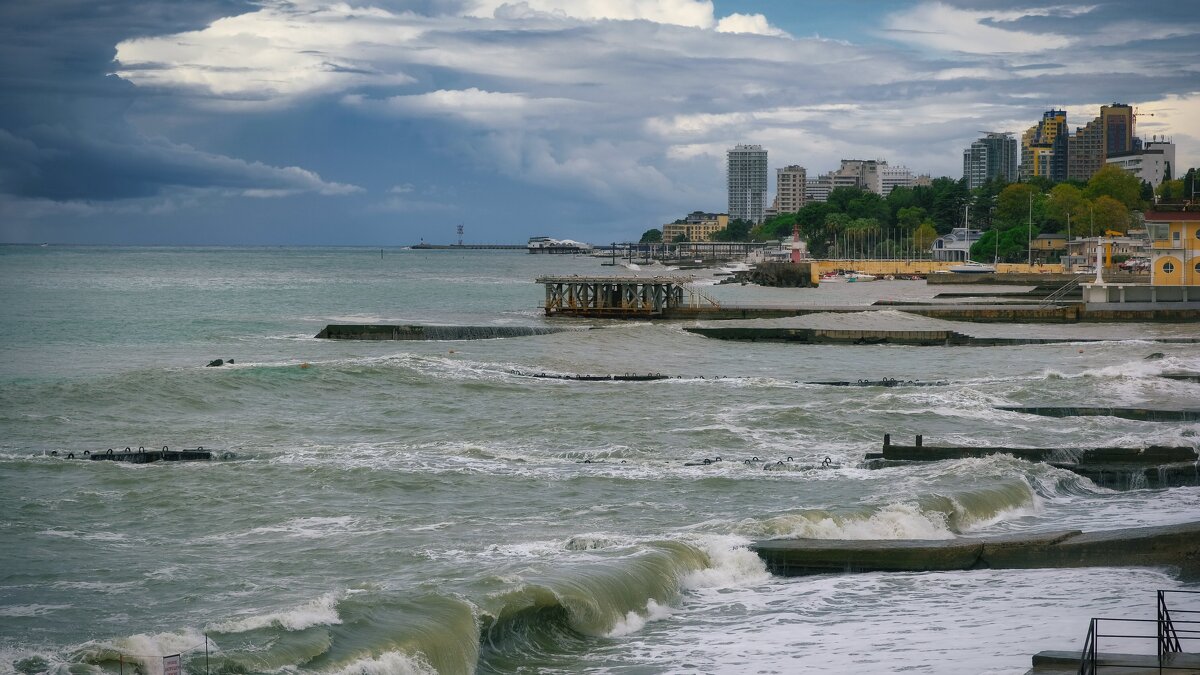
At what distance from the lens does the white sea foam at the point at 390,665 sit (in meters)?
13.3

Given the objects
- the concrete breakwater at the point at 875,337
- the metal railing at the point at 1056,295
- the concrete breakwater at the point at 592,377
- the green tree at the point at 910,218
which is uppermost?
the green tree at the point at 910,218

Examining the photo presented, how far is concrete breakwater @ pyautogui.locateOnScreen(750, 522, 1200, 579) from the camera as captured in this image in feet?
55.7

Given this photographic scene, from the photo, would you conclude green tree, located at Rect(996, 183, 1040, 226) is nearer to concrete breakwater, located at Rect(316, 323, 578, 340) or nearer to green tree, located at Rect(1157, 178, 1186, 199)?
green tree, located at Rect(1157, 178, 1186, 199)

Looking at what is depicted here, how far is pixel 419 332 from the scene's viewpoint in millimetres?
55562

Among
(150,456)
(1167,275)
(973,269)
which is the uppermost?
(973,269)

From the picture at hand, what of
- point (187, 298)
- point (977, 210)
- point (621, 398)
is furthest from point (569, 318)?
point (977, 210)

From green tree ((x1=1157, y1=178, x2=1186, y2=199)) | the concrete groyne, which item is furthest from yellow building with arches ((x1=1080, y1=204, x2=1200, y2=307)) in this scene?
green tree ((x1=1157, y1=178, x2=1186, y2=199))

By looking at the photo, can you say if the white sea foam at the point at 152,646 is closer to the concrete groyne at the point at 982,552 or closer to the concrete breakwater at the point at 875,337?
the concrete groyne at the point at 982,552

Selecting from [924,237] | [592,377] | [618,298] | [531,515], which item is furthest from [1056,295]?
[924,237]

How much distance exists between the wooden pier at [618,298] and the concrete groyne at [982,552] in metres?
48.4

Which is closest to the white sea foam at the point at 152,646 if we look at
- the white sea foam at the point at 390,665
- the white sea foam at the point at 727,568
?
the white sea foam at the point at 390,665

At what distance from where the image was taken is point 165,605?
15.5 m

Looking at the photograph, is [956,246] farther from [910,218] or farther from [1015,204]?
[910,218]

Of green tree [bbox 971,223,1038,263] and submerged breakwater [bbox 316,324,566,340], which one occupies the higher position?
green tree [bbox 971,223,1038,263]
